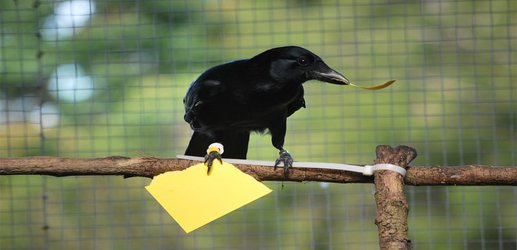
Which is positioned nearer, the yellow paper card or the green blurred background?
the yellow paper card

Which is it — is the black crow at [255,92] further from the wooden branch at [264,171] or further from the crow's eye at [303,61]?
the wooden branch at [264,171]

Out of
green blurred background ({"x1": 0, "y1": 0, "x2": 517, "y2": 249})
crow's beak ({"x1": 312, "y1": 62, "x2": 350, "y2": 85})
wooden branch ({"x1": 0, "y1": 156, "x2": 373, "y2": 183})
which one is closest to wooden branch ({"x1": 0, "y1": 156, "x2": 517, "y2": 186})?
wooden branch ({"x1": 0, "y1": 156, "x2": 373, "y2": 183})

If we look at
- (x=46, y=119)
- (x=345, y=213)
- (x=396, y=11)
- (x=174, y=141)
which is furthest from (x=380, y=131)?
(x=46, y=119)

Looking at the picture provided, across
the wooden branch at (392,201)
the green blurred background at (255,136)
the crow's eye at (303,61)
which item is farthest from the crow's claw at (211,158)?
the green blurred background at (255,136)

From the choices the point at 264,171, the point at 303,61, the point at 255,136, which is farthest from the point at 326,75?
the point at 255,136

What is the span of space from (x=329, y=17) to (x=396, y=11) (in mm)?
236

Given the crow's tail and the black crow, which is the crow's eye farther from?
the crow's tail

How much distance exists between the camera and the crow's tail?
125 centimetres

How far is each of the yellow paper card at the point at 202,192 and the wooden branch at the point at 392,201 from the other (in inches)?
4.6

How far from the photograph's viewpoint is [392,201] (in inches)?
29.9

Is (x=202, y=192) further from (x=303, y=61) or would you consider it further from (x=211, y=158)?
(x=303, y=61)

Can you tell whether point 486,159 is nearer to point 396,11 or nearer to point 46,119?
point 396,11

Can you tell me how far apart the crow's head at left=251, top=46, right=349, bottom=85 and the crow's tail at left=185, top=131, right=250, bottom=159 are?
200mm

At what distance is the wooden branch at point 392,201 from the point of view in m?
0.74
